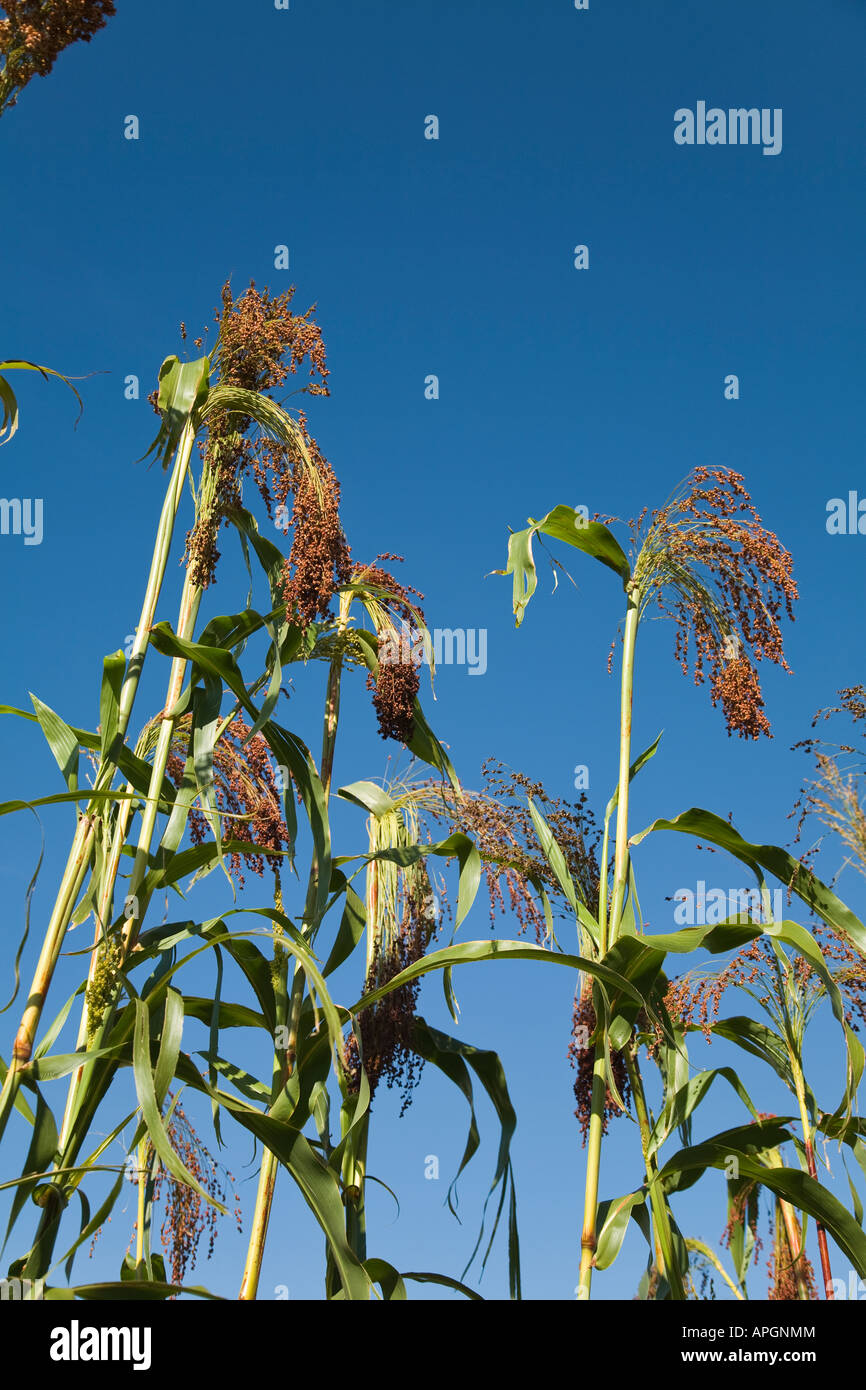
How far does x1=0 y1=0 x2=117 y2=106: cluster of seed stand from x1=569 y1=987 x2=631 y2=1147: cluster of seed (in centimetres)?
310

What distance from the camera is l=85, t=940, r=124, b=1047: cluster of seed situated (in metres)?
3.09

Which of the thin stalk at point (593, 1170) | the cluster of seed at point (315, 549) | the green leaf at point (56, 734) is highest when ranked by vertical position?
the cluster of seed at point (315, 549)

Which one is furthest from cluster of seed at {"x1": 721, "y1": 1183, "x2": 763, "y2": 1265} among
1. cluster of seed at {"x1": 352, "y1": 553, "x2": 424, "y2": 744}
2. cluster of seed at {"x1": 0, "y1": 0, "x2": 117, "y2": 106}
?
cluster of seed at {"x1": 0, "y1": 0, "x2": 117, "y2": 106}

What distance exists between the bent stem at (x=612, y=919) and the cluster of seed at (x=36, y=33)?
2.63m

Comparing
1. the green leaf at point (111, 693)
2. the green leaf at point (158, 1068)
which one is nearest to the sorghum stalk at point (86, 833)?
the green leaf at point (111, 693)

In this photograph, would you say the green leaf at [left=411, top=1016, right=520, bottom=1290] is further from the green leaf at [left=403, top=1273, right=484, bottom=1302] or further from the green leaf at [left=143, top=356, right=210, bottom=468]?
the green leaf at [left=143, top=356, right=210, bottom=468]

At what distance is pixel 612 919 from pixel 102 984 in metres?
1.64


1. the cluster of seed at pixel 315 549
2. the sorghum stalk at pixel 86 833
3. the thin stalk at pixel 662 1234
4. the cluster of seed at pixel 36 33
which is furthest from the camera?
the cluster of seed at pixel 315 549

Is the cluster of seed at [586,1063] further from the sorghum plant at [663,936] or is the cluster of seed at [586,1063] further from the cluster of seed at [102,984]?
the cluster of seed at [102,984]

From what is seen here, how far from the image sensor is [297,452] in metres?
3.85

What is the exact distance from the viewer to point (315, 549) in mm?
3674

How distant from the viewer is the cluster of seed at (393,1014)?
3672 millimetres

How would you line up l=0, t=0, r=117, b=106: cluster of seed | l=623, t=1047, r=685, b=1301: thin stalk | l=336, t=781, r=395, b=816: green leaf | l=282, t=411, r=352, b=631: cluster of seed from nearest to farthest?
l=0, t=0, r=117, b=106: cluster of seed
l=623, t=1047, r=685, b=1301: thin stalk
l=282, t=411, r=352, b=631: cluster of seed
l=336, t=781, r=395, b=816: green leaf
